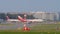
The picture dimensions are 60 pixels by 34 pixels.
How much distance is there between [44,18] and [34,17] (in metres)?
3.69

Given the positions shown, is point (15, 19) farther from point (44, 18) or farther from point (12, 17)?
point (44, 18)

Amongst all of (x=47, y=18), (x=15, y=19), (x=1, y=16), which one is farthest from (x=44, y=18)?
(x=1, y=16)

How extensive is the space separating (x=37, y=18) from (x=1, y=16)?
50.3 feet

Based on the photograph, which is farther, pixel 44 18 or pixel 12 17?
pixel 44 18

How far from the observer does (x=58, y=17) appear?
217 feet

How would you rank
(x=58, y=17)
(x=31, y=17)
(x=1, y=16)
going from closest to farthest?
(x=58, y=17)
(x=1, y=16)
(x=31, y=17)

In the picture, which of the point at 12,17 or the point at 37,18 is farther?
the point at 37,18

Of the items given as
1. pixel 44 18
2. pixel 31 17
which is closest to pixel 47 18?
pixel 44 18

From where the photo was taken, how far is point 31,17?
78250mm

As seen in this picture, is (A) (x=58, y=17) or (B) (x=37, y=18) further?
(B) (x=37, y=18)

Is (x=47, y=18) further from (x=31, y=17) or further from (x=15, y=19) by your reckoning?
(x=15, y=19)

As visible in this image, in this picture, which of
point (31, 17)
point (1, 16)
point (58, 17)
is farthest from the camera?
point (31, 17)

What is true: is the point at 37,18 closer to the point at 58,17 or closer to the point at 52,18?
the point at 52,18

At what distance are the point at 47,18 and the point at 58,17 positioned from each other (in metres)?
14.3
